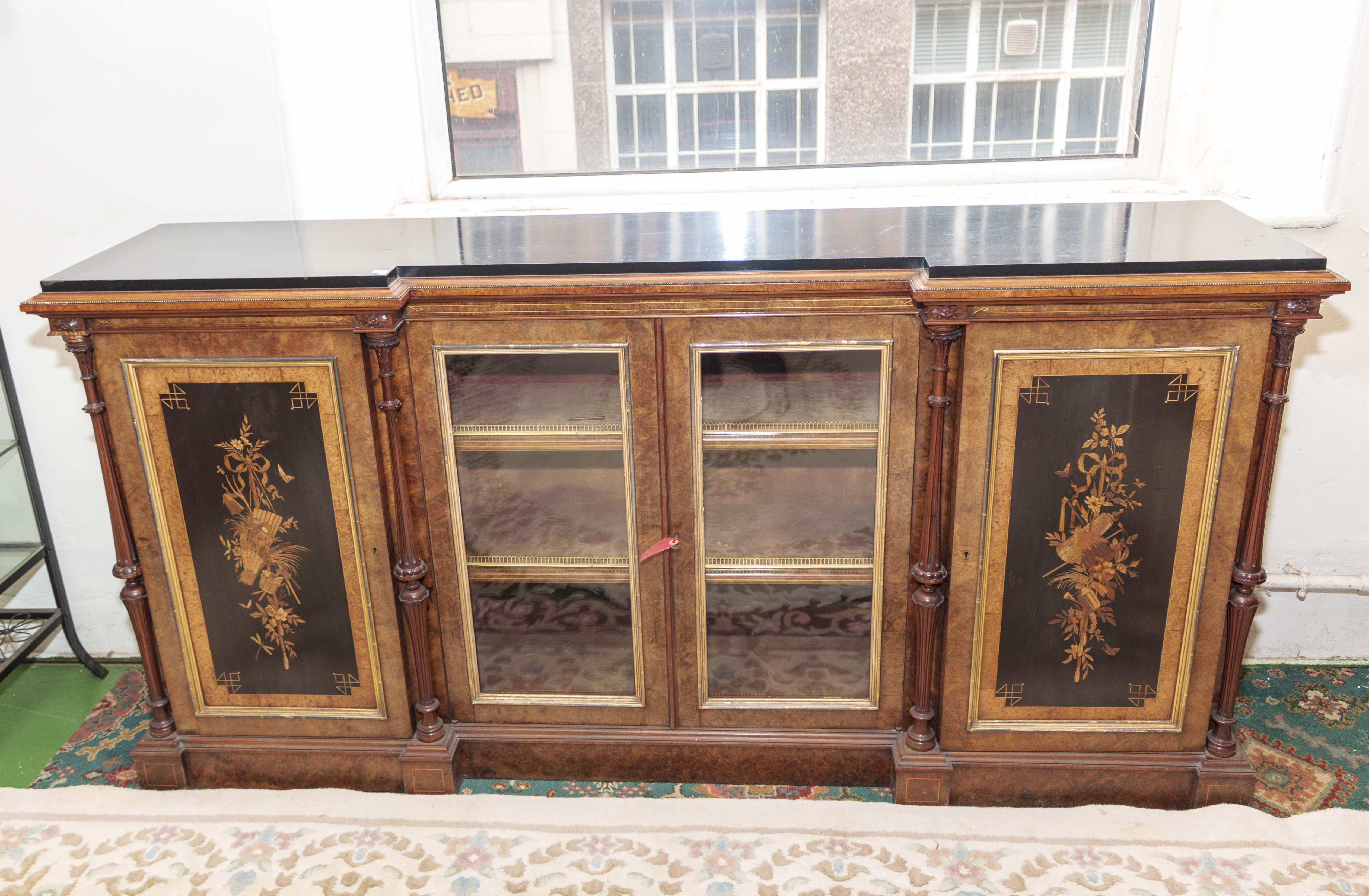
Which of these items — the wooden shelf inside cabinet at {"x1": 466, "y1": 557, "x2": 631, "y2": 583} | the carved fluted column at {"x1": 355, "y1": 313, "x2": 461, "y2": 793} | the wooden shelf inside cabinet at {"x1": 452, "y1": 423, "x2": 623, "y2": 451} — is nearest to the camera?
the carved fluted column at {"x1": 355, "y1": 313, "x2": 461, "y2": 793}

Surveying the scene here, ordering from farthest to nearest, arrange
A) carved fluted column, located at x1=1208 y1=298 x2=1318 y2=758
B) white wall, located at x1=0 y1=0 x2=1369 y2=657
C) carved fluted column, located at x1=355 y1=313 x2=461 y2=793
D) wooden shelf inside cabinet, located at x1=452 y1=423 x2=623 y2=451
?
white wall, located at x1=0 y1=0 x2=1369 y2=657, wooden shelf inside cabinet, located at x1=452 y1=423 x2=623 y2=451, carved fluted column, located at x1=355 y1=313 x2=461 y2=793, carved fluted column, located at x1=1208 y1=298 x2=1318 y2=758

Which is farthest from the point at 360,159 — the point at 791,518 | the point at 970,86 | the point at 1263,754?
the point at 1263,754

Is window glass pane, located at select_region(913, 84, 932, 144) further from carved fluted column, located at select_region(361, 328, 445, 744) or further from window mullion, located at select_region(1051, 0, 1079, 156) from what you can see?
carved fluted column, located at select_region(361, 328, 445, 744)

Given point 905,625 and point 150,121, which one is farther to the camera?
point 150,121

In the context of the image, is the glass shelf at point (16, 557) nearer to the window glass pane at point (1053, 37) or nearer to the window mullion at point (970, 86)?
the window mullion at point (970, 86)

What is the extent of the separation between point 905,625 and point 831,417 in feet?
1.50

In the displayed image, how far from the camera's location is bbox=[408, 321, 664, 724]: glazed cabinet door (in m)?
1.83

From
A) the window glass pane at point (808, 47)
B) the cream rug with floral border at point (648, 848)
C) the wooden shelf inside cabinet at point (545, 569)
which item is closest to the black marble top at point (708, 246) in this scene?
the window glass pane at point (808, 47)

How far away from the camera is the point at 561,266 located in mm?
1736

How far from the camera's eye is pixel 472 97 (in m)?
2.56

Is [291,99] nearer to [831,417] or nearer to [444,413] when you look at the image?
[444,413]

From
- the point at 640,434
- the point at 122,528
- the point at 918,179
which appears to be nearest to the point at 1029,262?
the point at 640,434

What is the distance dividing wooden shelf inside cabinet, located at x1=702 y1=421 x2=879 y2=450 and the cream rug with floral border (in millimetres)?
772

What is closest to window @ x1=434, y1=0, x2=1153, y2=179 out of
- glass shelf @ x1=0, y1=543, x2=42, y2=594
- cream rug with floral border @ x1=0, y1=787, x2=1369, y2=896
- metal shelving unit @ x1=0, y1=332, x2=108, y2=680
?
metal shelving unit @ x1=0, y1=332, x2=108, y2=680
